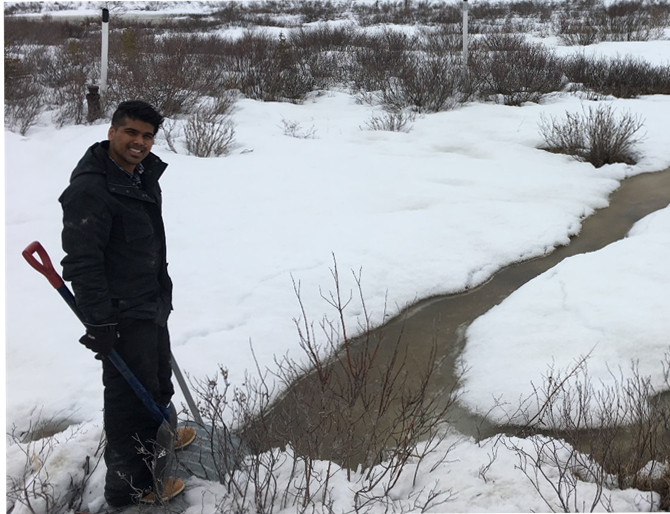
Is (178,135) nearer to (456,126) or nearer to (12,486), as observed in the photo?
(456,126)

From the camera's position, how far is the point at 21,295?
4.81 m

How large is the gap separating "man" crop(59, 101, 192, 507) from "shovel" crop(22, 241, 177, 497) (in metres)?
0.05

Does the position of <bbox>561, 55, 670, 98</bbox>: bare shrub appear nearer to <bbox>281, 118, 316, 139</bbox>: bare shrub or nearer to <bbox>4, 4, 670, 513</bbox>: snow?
<bbox>4, 4, 670, 513</bbox>: snow

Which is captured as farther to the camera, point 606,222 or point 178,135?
point 178,135

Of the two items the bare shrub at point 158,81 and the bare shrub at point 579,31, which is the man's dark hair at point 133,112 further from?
the bare shrub at point 579,31

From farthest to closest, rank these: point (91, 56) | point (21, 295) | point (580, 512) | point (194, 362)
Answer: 1. point (91, 56)
2. point (21, 295)
3. point (194, 362)
4. point (580, 512)

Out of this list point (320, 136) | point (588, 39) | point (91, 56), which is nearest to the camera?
point (320, 136)

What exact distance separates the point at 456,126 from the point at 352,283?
247 inches

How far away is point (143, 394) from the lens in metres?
2.46

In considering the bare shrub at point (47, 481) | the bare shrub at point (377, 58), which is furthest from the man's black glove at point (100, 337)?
the bare shrub at point (377, 58)

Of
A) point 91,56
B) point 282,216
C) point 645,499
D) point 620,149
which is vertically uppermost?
point 91,56

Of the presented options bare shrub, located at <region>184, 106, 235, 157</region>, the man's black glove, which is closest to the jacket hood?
the man's black glove

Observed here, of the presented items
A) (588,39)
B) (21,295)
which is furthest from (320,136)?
(588,39)

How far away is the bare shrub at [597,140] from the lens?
845 cm
